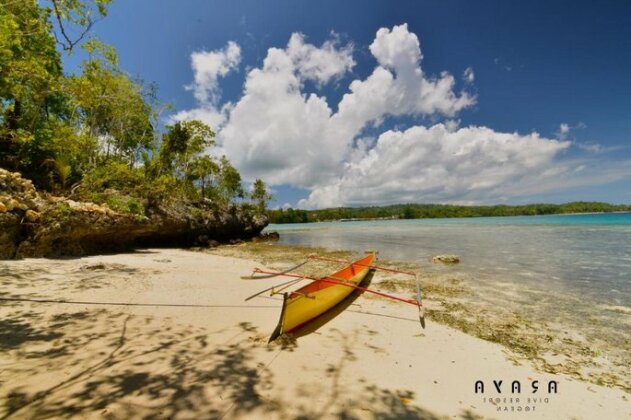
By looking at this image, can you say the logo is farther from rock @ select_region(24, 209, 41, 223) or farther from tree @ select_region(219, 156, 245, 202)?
tree @ select_region(219, 156, 245, 202)

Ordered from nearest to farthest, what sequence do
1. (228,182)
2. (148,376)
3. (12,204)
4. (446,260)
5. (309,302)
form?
(148,376) → (309,302) → (12,204) → (446,260) → (228,182)

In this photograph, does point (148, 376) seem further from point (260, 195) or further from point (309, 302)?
point (260, 195)

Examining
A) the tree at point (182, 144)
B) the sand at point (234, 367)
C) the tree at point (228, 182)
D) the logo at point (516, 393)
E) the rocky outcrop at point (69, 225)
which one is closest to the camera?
the sand at point (234, 367)

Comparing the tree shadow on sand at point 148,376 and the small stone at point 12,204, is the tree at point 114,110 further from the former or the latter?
the tree shadow on sand at point 148,376

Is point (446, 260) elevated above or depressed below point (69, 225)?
below

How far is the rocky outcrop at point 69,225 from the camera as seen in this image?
1002cm

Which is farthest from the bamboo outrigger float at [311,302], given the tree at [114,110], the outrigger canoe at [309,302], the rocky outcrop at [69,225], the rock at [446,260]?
the tree at [114,110]

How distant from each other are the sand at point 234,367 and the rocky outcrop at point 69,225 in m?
3.98


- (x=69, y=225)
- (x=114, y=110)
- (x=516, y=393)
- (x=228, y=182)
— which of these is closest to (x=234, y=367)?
(x=516, y=393)

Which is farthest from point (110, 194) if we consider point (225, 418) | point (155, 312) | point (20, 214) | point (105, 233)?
point (225, 418)

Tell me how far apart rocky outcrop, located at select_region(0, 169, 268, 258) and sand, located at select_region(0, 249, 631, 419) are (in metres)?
3.98

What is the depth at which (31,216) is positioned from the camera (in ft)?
34.5

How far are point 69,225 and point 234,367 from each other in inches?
461

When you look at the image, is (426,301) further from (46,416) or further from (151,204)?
(151,204)
